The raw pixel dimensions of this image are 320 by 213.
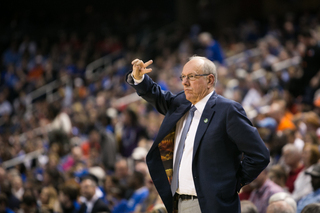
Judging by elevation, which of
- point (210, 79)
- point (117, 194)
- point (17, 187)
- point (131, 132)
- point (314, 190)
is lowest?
point (314, 190)

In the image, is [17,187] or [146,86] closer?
[146,86]

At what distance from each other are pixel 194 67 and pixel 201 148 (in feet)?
1.43

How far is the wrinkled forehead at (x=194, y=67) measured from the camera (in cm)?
216

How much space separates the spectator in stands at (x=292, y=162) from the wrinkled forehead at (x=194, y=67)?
6.68 ft

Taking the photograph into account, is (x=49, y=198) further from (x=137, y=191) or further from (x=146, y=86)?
(x=146, y=86)

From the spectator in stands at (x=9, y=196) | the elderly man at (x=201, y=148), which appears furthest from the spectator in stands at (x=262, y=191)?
the spectator in stands at (x=9, y=196)

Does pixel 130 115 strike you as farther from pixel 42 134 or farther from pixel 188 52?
pixel 188 52

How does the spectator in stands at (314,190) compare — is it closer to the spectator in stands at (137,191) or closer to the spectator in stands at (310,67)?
the spectator in stands at (137,191)

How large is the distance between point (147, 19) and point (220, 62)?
23.9 feet

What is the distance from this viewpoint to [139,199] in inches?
165

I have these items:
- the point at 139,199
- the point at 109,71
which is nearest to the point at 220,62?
the point at 139,199

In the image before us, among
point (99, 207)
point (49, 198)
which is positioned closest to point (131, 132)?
point (49, 198)

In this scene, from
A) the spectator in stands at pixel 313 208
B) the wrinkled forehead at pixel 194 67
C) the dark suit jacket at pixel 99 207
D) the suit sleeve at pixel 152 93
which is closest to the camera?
the wrinkled forehead at pixel 194 67

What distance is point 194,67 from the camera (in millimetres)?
2164
